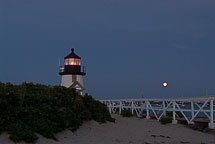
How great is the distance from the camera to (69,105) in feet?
40.0

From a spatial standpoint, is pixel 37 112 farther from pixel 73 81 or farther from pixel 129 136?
pixel 73 81

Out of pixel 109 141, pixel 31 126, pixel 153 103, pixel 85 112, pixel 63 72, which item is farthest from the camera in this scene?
pixel 63 72

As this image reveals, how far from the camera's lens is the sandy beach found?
9.98 metres

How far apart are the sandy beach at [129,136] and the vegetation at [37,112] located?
0.32 m

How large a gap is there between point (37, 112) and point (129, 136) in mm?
3924

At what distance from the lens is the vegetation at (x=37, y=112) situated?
29.5ft

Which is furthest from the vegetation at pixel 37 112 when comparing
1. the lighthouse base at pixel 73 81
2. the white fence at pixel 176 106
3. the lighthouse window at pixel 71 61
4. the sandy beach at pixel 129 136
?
the lighthouse window at pixel 71 61

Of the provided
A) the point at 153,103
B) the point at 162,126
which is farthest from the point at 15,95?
the point at 153,103

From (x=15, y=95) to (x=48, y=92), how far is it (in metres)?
2.35

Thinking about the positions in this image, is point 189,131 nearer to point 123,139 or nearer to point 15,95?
point 123,139

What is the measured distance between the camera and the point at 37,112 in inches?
395

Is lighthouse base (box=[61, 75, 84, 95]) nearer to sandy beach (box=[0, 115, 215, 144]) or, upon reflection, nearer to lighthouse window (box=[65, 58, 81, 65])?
lighthouse window (box=[65, 58, 81, 65])

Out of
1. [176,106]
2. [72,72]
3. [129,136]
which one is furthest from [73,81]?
[129,136]

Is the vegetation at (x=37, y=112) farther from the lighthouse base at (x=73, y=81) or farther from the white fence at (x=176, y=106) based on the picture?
the lighthouse base at (x=73, y=81)
